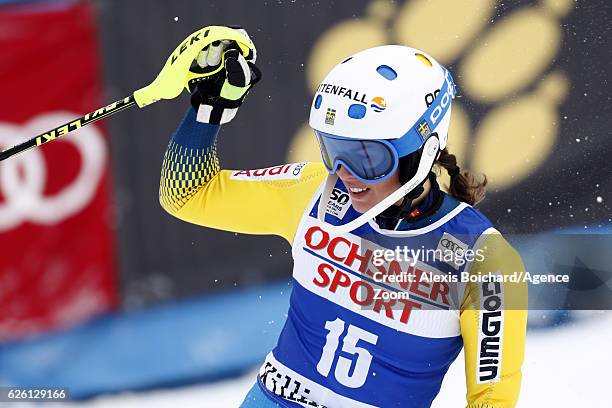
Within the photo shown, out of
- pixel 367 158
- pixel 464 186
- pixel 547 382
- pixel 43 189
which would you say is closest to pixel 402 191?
pixel 367 158

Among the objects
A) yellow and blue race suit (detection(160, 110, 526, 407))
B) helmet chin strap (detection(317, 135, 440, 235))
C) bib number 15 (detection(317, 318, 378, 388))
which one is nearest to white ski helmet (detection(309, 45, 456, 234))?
helmet chin strap (detection(317, 135, 440, 235))

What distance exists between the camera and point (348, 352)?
269cm

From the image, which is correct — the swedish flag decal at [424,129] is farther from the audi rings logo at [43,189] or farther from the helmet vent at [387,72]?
the audi rings logo at [43,189]

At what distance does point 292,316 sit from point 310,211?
0.32 metres

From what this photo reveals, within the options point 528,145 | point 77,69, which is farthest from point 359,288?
point 77,69

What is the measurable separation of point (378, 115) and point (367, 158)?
12cm

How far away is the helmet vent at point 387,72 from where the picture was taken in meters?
2.55

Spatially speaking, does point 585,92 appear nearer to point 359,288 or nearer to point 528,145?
point 528,145

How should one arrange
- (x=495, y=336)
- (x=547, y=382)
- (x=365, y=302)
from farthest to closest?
1. (x=547, y=382)
2. (x=365, y=302)
3. (x=495, y=336)

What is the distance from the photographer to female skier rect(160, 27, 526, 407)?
8.26ft

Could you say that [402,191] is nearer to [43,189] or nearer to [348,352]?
[348,352]

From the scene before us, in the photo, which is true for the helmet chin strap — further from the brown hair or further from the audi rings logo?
the audi rings logo

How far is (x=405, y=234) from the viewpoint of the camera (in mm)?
2674

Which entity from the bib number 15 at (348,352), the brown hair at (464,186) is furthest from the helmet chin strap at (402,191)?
the bib number 15 at (348,352)
